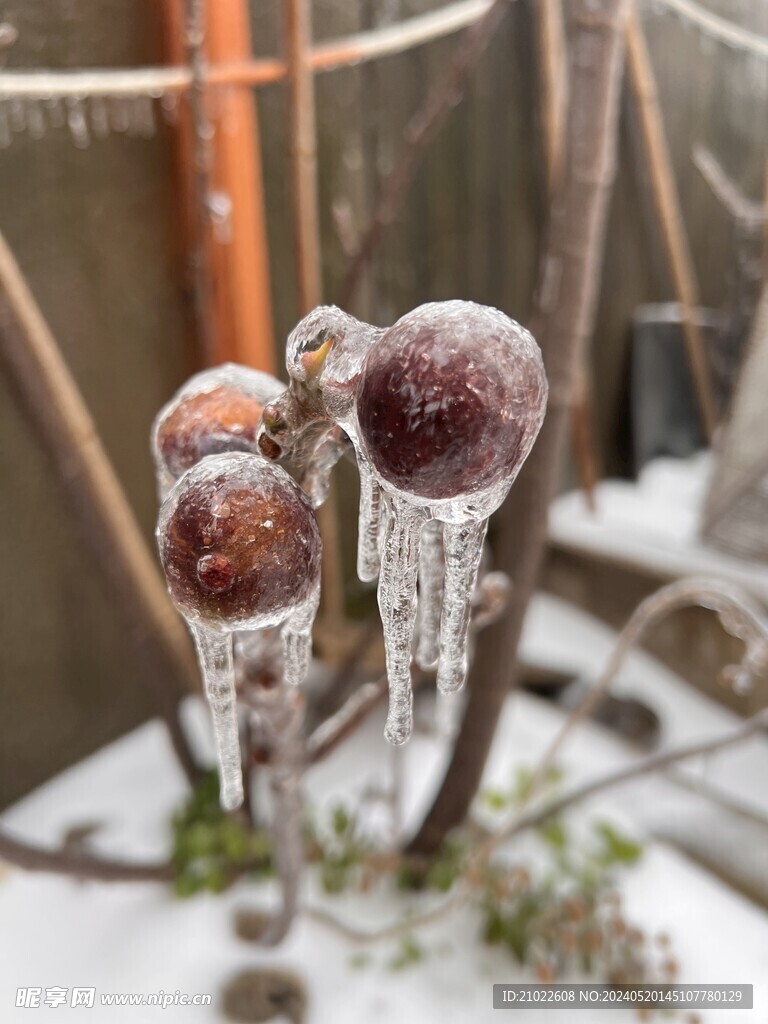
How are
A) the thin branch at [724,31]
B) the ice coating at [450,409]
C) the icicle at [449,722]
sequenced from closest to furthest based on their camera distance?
the ice coating at [450,409] → the thin branch at [724,31] → the icicle at [449,722]

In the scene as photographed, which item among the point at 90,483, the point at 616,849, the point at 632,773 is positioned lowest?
the point at 616,849

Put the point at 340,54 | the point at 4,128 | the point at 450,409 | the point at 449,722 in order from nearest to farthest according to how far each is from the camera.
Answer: the point at 450,409, the point at 4,128, the point at 340,54, the point at 449,722

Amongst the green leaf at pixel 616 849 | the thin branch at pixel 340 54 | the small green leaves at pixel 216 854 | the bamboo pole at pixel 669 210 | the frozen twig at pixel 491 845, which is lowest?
the green leaf at pixel 616 849

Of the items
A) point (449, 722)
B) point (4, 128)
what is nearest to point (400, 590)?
point (4, 128)

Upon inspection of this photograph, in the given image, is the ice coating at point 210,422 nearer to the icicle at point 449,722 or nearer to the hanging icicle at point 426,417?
the hanging icicle at point 426,417

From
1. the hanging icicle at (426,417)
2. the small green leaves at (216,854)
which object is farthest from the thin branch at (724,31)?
the small green leaves at (216,854)

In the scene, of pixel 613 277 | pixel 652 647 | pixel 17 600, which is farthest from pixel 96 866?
pixel 613 277

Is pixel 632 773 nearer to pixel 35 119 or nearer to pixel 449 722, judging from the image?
pixel 449 722
